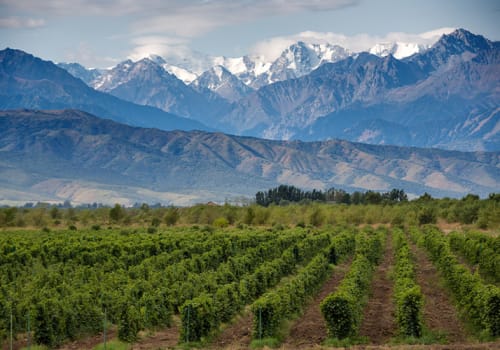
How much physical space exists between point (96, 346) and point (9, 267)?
22.3m

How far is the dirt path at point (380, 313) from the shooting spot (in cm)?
3381

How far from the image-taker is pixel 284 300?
36656 millimetres

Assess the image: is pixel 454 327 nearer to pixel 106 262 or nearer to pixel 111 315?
pixel 111 315

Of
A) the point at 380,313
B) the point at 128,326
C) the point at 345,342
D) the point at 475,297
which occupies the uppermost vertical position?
the point at 475,297

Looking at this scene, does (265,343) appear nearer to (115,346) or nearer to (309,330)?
(309,330)

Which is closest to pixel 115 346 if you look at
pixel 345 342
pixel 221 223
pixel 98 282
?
pixel 345 342

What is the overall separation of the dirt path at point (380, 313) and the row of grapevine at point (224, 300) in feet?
20.7

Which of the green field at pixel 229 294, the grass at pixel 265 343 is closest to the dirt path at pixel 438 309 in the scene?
the green field at pixel 229 294

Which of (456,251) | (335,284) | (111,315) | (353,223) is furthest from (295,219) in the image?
(111,315)

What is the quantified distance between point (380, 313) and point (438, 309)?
3.48 m

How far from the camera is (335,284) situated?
5016 centimetres

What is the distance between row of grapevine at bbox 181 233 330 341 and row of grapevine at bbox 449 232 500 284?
44.7 feet

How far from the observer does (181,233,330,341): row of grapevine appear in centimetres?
3292

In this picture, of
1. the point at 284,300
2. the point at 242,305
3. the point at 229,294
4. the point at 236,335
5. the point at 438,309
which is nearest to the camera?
the point at 236,335
